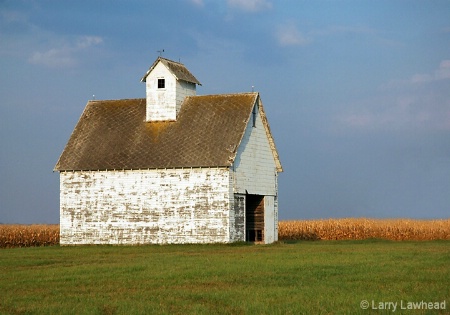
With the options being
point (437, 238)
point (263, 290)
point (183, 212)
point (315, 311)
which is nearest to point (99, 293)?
point (263, 290)

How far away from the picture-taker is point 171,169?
48.0 metres

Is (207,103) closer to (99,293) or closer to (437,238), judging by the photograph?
(437,238)

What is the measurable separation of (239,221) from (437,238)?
19691mm

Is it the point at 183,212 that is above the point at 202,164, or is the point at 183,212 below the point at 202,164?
below

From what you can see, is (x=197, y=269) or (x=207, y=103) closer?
(x=197, y=269)

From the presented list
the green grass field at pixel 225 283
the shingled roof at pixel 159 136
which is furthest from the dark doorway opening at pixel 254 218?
the green grass field at pixel 225 283

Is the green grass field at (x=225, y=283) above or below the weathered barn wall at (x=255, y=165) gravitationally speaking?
below

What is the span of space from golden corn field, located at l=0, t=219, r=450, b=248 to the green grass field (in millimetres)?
21435

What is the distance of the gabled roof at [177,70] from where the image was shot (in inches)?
2062

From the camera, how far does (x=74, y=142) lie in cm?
5300

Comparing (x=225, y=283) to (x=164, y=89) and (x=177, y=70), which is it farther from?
(x=177, y=70)

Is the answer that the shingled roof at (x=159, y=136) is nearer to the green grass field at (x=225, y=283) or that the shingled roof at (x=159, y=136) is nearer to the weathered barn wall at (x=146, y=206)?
the weathered barn wall at (x=146, y=206)

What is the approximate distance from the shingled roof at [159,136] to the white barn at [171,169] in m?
0.07

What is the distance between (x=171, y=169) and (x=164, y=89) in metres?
6.87
